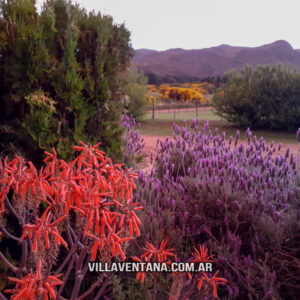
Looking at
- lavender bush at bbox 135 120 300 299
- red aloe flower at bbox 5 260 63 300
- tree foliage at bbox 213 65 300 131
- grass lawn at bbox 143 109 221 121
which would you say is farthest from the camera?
grass lawn at bbox 143 109 221 121

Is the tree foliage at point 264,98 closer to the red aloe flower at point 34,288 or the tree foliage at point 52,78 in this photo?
the tree foliage at point 52,78

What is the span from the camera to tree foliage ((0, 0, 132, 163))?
2.61 metres

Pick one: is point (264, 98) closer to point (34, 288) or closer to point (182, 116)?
point (182, 116)

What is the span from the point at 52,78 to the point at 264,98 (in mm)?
13980

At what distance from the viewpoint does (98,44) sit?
10.4 ft

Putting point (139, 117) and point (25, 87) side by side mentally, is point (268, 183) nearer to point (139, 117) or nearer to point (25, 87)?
point (25, 87)

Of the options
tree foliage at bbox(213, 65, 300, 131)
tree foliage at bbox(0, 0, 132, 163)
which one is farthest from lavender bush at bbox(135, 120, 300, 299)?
tree foliage at bbox(213, 65, 300, 131)

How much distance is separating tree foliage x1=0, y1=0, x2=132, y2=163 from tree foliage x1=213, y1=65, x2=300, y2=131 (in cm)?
1324

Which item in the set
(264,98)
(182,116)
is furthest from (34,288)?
(182,116)

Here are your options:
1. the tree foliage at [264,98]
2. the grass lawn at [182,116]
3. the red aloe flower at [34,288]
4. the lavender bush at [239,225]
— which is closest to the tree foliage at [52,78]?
the lavender bush at [239,225]

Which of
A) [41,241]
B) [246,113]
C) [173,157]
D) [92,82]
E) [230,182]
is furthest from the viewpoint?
[246,113]

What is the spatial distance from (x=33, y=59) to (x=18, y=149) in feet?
2.51

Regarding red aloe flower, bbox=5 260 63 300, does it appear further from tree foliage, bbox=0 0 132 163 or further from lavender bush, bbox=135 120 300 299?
tree foliage, bbox=0 0 132 163

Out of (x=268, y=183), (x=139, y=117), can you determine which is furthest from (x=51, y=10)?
(x=139, y=117)
